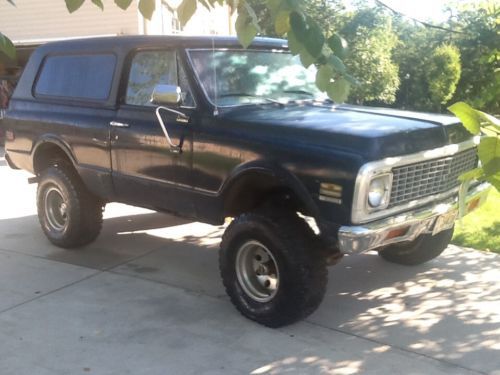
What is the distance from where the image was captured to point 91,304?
4633 millimetres

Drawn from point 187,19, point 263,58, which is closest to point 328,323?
point 263,58

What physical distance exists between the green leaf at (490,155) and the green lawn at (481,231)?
4.08 metres

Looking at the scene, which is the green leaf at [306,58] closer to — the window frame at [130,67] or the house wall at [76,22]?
the window frame at [130,67]

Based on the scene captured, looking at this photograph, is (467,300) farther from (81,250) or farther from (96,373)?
(81,250)

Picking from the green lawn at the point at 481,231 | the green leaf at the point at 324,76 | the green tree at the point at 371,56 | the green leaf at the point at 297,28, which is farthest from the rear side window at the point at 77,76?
the green tree at the point at 371,56

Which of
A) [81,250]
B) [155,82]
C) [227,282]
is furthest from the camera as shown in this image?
[81,250]

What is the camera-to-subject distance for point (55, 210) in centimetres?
610

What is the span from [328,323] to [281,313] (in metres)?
0.43

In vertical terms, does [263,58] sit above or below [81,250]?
above

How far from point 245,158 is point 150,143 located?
3.37 ft

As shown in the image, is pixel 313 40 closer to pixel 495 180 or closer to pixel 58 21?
pixel 495 180

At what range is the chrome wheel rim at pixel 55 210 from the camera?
19.7ft

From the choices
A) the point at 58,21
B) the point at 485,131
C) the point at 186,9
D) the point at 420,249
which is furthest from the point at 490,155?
the point at 58,21

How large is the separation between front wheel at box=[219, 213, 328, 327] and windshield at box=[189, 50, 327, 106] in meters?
1.06
